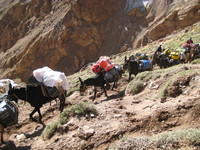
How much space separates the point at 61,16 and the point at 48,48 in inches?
285

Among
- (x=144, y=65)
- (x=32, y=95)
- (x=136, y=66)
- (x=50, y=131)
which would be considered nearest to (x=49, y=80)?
(x=32, y=95)

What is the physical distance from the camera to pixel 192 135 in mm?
3480

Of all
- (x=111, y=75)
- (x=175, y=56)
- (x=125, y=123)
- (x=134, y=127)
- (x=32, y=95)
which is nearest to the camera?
(x=134, y=127)

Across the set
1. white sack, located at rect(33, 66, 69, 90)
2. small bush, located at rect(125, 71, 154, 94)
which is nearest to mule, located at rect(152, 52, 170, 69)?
small bush, located at rect(125, 71, 154, 94)

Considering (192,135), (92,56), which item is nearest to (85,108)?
(192,135)

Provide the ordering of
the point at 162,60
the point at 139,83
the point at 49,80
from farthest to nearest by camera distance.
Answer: the point at 162,60, the point at 139,83, the point at 49,80

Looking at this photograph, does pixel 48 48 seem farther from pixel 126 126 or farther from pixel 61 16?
pixel 126 126

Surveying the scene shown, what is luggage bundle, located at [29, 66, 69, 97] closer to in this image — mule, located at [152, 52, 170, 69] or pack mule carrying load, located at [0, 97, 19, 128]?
pack mule carrying load, located at [0, 97, 19, 128]

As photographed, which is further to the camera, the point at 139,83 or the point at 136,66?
the point at 136,66

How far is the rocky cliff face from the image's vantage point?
39.1 metres

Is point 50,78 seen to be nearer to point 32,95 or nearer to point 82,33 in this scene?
point 32,95

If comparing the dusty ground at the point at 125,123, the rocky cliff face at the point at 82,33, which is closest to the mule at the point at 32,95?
the dusty ground at the point at 125,123

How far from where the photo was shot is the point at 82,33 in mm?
40469

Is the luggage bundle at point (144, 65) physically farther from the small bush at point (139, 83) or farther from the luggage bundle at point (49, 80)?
the luggage bundle at point (49, 80)
